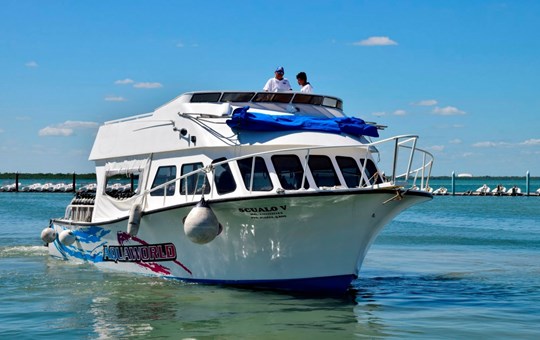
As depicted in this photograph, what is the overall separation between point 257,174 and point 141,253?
134 inches

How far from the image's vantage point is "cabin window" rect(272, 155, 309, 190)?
46.2 feet

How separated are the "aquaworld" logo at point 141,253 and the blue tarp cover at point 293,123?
9.02 ft

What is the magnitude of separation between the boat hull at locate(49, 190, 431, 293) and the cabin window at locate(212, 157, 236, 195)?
1.64ft

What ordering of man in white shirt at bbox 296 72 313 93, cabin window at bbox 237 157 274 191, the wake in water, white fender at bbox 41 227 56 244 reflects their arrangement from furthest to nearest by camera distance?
the wake in water
white fender at bbox 41 227 56 244
man in white shirt at bbox 296 72 313 93
cabin window at bbox 237 157 274 191

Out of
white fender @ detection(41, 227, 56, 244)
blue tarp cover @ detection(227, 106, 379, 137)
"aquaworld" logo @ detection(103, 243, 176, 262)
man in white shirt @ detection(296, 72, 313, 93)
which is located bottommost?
"aquaworld" logo @ detection(103, 243, 176, 262)

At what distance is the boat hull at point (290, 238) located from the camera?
13.3 meters

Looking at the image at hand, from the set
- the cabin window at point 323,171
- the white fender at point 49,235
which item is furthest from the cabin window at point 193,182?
the white fender at point 49,235

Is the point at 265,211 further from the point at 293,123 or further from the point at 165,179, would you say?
the point at 165,179

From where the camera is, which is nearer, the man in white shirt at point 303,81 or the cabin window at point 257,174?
the cabin window at point 257,174

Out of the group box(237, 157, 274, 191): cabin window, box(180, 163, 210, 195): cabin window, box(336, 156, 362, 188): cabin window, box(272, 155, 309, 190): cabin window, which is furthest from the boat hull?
box(336, 156, 362, 188): cabin window

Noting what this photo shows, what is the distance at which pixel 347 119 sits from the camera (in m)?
14.8

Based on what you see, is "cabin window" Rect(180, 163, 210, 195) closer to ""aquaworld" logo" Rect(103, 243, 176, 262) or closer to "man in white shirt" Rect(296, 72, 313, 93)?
""aquaworld" logo" Rect(103, 243, 176, 262)

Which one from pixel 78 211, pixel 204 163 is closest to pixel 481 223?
pixel 78 211

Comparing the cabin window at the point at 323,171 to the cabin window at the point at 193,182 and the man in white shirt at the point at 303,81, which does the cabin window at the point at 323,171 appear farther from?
the man in white shirt at the point at 303,81
